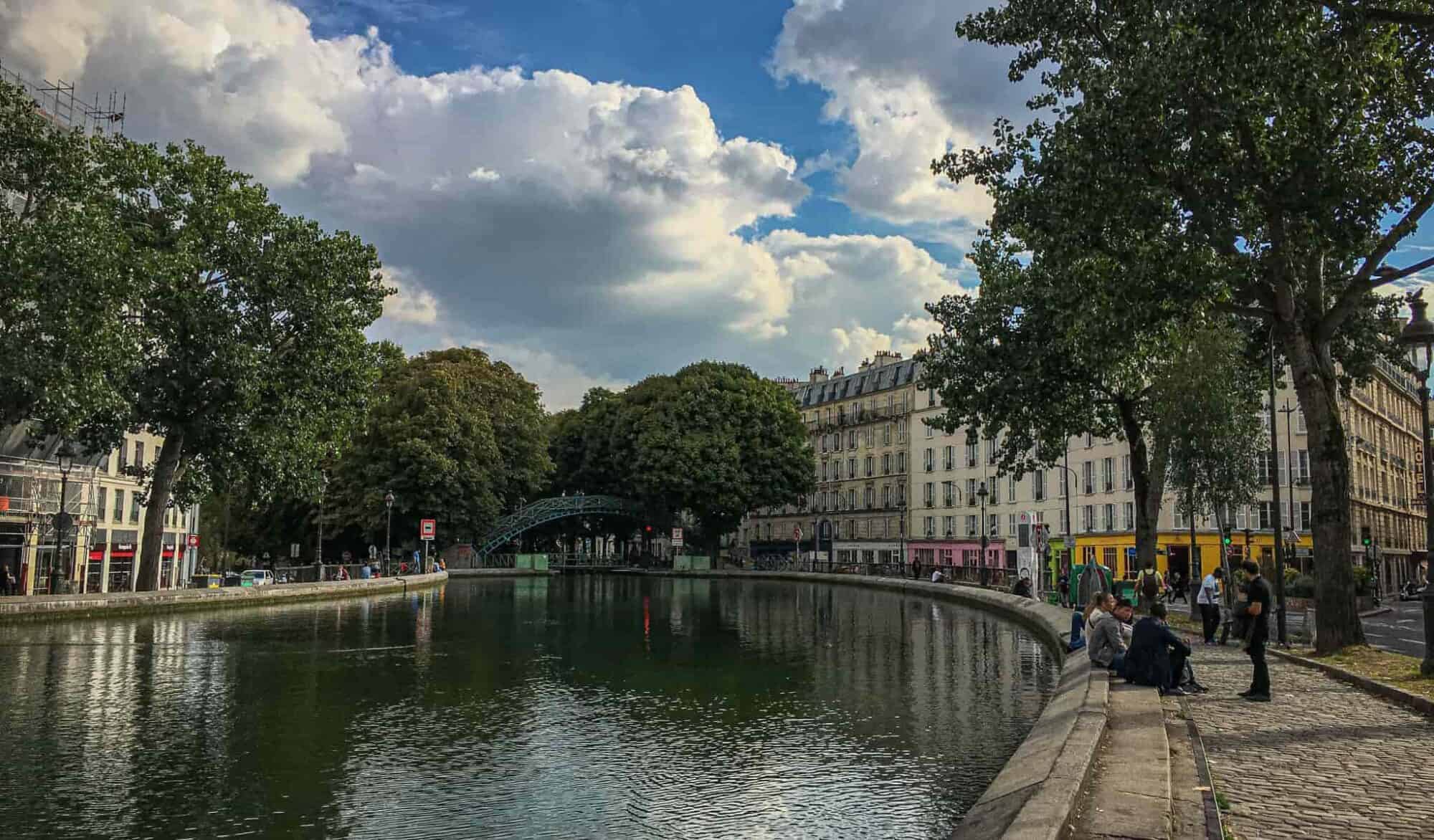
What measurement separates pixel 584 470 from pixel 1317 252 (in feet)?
246

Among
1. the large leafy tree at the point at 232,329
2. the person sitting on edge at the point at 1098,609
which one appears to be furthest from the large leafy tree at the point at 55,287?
the person sitting on edge at the point at 1098,609

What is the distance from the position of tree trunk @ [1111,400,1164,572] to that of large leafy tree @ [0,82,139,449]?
95.2ft

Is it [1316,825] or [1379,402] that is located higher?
[1379,402]

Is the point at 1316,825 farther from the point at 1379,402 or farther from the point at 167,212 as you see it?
the point at 1379,402

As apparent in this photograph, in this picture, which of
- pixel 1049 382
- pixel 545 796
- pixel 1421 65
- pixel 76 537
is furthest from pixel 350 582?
pixel 1421 65

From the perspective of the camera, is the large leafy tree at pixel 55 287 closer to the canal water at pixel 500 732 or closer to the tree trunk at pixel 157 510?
the tree trunk at pixel 157 510

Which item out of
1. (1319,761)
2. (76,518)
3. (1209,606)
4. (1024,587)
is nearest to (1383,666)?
(1209,606)

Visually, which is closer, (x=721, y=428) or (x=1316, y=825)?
(x=1316, y=825)

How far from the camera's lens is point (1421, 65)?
18.0m

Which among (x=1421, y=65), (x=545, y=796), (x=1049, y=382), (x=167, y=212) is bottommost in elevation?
(x=545, y=796)

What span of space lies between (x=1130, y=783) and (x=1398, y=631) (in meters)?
23.1

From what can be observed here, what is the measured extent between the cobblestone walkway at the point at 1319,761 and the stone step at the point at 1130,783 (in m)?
0.45

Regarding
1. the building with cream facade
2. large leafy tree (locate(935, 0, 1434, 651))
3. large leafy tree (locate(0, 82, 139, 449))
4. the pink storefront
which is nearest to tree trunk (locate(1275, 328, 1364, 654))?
large leafy tree (locate(935, 0, 1434, 651))

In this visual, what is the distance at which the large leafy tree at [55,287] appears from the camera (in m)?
28.1
